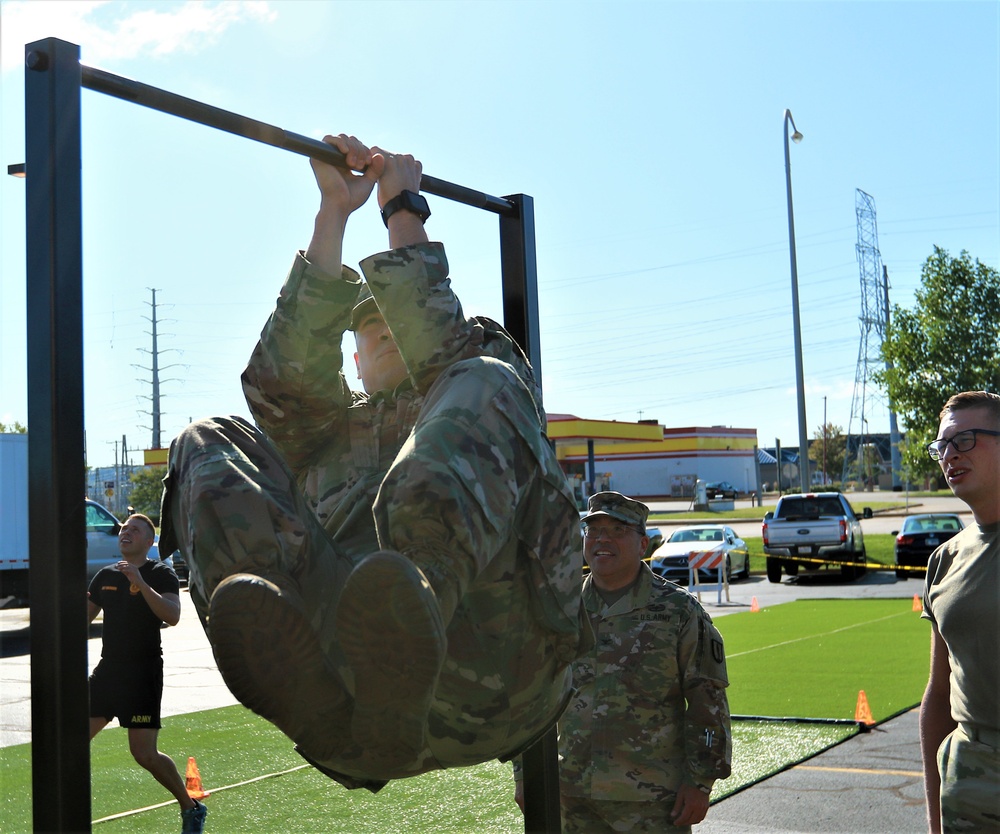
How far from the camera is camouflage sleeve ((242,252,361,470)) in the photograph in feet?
9.86

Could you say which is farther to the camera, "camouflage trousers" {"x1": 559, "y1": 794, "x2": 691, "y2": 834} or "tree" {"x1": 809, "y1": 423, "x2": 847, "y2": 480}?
"tree" {"x1": 809, "y1": 423, "x2": 847, "y2": 480}

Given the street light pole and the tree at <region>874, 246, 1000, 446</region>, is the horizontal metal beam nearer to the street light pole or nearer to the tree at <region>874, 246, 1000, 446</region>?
the street light pole

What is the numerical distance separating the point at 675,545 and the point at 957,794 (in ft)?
65.6

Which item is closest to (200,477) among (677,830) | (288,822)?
(677,830)

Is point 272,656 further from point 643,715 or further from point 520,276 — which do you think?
point 643,715

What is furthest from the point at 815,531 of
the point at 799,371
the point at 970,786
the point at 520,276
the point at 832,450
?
the point at 832,450

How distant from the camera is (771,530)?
77.0ft

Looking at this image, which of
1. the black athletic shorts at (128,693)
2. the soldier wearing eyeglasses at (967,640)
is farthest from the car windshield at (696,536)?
the soldier wearing eyeglasses at (967,640)

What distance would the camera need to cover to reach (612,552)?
15.2 ft

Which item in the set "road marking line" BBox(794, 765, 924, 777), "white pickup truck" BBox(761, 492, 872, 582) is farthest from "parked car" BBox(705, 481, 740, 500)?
"road marking line" BBox(794, 765, 924, 777)

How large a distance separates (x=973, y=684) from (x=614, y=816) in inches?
59.5

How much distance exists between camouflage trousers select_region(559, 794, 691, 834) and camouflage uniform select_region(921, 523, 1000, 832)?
3.62ft

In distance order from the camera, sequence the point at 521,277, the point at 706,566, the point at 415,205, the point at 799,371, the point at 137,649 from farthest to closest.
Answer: the point at 799,371 < the point at 706,566 < the point at 137,649 < the point at 521,277 < the point at 415,205

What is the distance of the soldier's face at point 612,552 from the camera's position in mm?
4602
